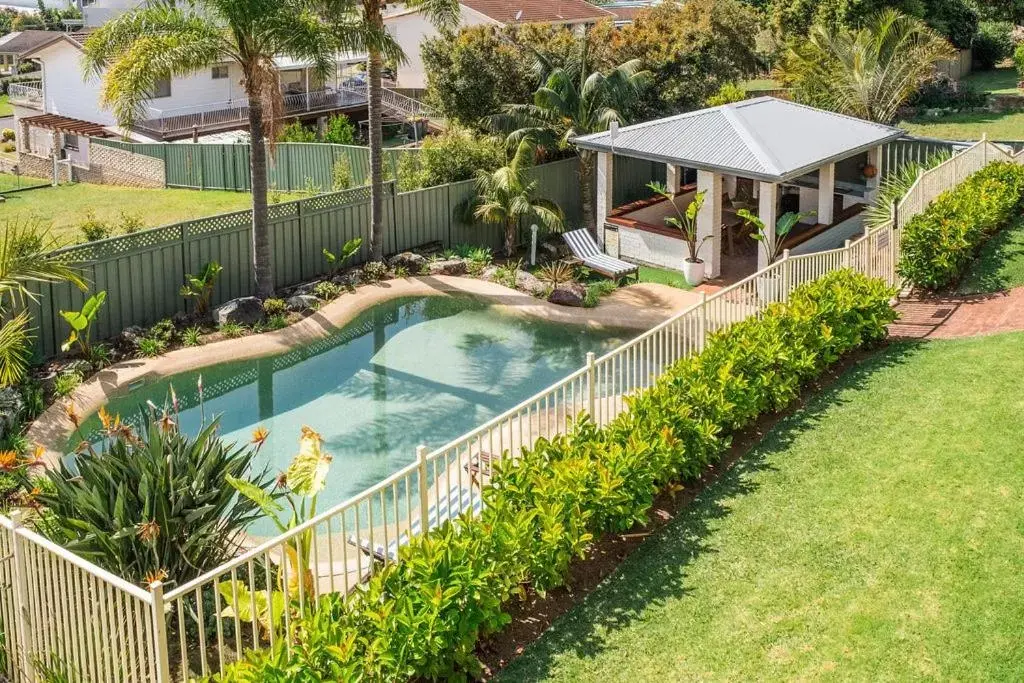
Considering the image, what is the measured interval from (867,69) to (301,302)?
617 inches

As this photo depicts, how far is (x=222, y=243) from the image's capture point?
19469mm

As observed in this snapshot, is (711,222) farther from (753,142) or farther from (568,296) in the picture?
(568,296)

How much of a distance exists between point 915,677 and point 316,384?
11.0 metres

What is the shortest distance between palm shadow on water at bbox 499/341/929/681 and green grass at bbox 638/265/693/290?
9121 millimetres

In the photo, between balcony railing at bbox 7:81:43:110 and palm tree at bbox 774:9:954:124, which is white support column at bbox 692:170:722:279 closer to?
palm tree at bbox 774:9:954:124

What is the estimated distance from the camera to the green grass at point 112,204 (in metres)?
28.0

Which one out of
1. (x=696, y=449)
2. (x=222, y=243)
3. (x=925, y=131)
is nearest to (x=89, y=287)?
(x=222, y=243)

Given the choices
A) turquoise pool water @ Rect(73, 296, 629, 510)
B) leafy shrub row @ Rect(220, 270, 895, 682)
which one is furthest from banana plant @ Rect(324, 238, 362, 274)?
leafy shrub row @ Rect(220, 270, 895, 682)

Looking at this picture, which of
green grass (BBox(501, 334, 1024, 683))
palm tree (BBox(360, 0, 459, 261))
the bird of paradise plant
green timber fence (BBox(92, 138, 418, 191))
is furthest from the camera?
green timber fence (BBox(92, 138, 418, 191))

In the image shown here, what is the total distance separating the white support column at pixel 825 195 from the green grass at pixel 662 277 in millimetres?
3250

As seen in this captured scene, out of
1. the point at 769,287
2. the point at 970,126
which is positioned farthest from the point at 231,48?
the point at 970,126

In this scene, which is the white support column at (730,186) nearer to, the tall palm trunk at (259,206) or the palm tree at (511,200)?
the palm tree at (511,200)

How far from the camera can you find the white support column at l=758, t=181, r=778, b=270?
20.7 meters

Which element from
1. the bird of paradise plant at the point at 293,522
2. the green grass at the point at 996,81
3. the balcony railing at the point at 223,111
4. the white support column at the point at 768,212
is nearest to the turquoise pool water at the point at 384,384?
the white support column at the point at 768,212
